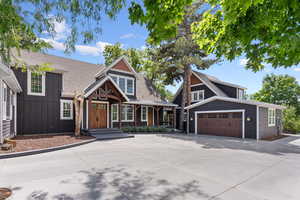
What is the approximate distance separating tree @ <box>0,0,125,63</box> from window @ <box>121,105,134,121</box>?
13.1 meters

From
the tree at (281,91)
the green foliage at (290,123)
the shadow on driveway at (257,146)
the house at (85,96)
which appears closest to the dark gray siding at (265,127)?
the shadow on driveway at (257,146)

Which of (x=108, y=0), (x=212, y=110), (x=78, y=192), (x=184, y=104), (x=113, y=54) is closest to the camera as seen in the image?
(x=108, y=0)

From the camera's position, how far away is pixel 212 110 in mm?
15070

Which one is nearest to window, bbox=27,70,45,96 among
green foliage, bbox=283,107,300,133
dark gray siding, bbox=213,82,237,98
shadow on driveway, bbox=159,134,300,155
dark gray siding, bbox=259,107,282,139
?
shadow on driveway, bbox=159,134,300,155

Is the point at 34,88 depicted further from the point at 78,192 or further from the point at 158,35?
the point at 158,35

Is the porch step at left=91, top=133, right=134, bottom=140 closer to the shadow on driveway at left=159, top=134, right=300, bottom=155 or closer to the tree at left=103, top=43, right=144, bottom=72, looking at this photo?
the shadow on driveway at left=159, top=134, right=300, bottom=155

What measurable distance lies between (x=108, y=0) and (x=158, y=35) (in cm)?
112

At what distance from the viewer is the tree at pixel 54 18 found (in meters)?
2.95

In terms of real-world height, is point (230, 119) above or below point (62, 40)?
below

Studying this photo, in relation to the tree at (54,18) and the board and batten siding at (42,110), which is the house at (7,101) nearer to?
the board and batten siding at (42,110)

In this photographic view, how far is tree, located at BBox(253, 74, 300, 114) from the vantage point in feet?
89.7

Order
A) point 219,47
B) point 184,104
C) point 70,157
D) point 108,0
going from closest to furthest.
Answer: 1. point 108,0
2. point 219,47
3. point 70,157
4. point 184,104

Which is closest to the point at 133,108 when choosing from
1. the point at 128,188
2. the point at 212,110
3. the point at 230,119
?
the point at 212,110


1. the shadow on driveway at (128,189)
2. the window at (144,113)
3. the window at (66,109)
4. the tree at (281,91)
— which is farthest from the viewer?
the tree at (281,91)
